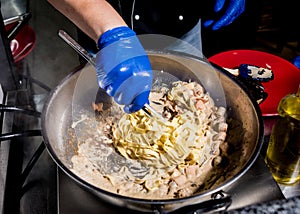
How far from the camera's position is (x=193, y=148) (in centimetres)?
111

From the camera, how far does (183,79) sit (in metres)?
1.29

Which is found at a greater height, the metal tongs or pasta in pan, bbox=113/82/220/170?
the metal tongs

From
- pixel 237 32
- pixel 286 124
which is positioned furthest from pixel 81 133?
pixel 237 32

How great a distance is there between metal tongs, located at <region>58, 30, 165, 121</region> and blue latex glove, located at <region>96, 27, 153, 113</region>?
0.03 metres

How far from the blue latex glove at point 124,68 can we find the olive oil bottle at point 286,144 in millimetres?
357

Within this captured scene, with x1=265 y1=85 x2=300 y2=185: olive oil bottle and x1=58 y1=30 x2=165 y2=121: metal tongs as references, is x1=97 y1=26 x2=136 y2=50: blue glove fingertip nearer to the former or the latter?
x1=58 y1=30 x2=165 y2=121: metal tongs

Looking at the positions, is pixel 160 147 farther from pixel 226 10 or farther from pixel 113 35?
pixel 226 10

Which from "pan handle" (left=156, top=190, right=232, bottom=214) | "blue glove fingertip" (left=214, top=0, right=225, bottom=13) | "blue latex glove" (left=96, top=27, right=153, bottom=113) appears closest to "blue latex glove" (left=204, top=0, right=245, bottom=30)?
"blue glove fingertip" (left=214, top=0, right=225, bottom=13)

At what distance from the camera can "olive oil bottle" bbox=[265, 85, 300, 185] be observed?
3.19 feet

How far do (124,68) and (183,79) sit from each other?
0.32 metres

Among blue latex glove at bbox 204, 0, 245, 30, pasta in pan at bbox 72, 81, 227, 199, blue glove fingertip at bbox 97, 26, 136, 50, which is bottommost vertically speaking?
pasta in pan at bbox 72, 81, 227, 199

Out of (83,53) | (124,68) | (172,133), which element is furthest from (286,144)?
(83,53)

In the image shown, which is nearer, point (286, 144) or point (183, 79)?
point (286, 144)

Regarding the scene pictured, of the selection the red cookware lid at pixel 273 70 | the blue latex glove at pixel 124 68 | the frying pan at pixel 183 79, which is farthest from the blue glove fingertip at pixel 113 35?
the red cookware lid at pixel 273 70
